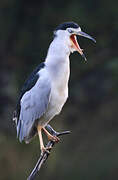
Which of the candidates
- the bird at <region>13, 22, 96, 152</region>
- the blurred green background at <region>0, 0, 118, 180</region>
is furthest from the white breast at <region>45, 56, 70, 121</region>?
the blurred green background at <region>0, 0, 118, 180</region>

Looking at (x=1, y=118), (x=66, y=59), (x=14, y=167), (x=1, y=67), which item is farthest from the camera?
(x=1, y=67)

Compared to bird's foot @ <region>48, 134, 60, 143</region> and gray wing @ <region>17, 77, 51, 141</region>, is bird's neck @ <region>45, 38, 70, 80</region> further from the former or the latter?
bird's foot @ <region>48, 134, 60, 143</region>

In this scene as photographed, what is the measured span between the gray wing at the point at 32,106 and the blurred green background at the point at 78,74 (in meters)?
5.56

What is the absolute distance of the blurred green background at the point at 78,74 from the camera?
1255cm

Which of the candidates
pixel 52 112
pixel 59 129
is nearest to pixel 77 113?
pixel 59 129

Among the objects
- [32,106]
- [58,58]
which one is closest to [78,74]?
[32,106]

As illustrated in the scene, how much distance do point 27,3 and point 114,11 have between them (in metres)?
1.46

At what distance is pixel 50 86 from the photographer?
633 cm

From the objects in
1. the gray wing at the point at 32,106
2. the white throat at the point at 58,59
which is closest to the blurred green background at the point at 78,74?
the gray wing at the point at 32,106

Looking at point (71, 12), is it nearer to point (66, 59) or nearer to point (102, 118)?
point (102, 118)

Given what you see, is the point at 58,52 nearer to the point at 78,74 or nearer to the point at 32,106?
the point at 32,106

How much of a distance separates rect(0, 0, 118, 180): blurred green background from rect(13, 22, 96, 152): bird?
18.3ft

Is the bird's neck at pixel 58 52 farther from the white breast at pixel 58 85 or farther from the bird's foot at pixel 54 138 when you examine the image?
the bird's foot at pixel 54 138

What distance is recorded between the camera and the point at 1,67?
548 inches
